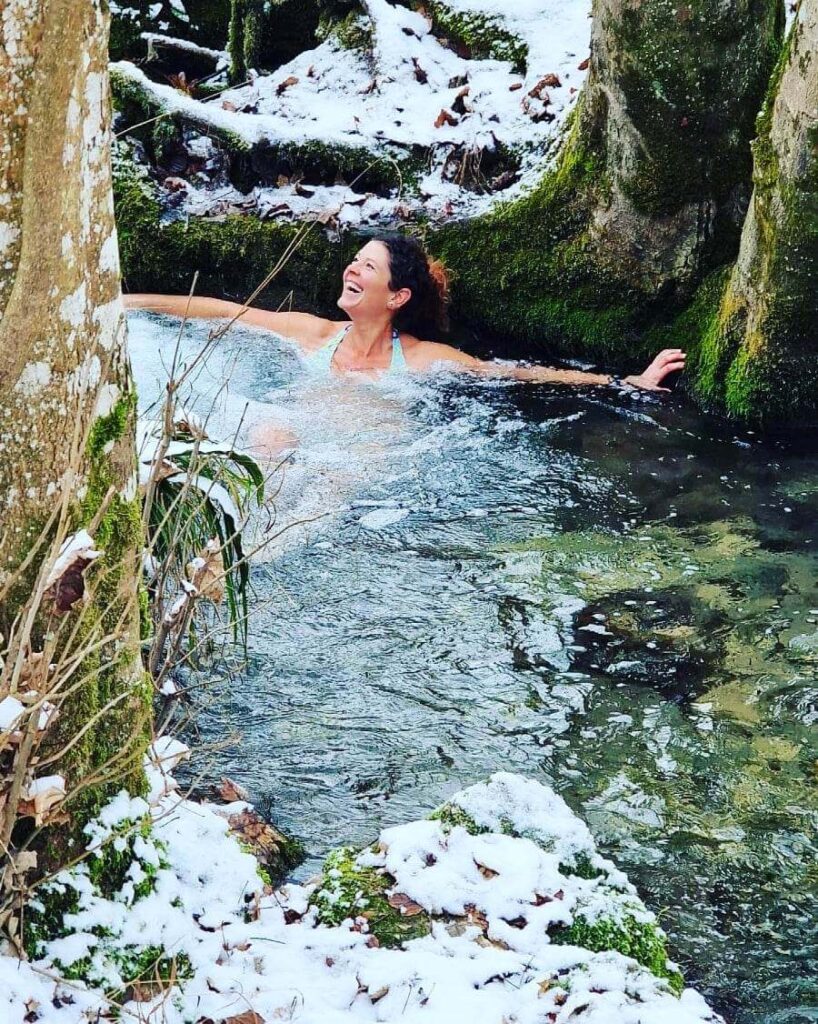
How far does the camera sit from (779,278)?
623 centimetres

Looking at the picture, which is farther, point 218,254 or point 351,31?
point 351,31

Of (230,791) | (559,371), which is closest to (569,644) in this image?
(230,791)

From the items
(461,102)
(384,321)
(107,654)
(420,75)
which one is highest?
(420,75)

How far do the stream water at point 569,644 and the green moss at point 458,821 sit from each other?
2.22ft

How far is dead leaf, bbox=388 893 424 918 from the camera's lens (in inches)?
110

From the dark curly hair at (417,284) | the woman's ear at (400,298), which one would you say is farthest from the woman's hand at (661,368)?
the woman's ear at (400,298)

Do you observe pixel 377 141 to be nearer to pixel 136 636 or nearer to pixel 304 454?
pixel 304 454

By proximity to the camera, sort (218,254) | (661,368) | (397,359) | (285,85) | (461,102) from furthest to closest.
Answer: (285,85), (461,102), (218,254), (397,359), (661,368)

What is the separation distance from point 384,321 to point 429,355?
0.37 metres

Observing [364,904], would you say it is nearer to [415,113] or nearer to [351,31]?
[415,113]

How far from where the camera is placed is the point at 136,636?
8.79 feet

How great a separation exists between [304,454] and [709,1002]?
4.18m

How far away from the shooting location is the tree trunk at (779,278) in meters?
5.88

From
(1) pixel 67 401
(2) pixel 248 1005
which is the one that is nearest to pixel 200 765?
(2) pixel 248 1005
